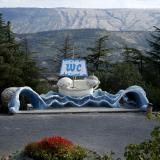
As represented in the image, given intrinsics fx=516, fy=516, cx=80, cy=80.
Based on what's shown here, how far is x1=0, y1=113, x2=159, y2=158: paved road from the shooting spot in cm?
1753

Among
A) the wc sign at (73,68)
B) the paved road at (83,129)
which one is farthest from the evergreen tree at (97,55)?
the paved road at (83,129)

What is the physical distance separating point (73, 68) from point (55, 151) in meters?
11.9

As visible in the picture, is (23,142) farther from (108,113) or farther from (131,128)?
(108,113)

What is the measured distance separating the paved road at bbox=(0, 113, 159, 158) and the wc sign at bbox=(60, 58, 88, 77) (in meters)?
2.78

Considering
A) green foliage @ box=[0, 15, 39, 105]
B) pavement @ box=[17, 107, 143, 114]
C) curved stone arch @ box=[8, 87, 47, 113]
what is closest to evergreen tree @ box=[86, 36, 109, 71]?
green foliage @ box=[0, 15, 39, 105]

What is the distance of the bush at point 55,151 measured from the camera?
43.4 feet

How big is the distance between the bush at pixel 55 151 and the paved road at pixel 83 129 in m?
2.74

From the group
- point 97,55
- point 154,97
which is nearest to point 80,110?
point 154,97

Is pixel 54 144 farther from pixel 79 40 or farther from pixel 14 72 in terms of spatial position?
pixel 79 40

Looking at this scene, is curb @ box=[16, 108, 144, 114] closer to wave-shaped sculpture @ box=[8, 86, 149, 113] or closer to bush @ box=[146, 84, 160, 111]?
wave-shaped sculpture @ box=[8, 86, 149, 113]

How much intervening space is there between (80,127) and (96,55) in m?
26.4

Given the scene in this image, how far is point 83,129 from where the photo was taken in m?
19.9

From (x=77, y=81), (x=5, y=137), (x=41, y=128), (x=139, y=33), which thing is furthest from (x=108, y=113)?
(x=139, y=33)

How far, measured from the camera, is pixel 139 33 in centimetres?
19525
